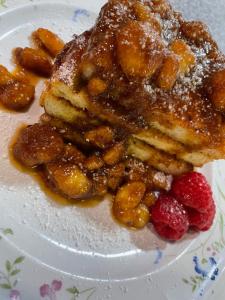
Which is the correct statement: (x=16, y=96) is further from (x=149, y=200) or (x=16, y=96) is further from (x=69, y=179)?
(x=149, y=200)

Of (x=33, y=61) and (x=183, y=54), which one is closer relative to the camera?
(x=183, y=54)

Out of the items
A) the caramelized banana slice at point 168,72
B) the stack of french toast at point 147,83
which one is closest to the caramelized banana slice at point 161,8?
the stack of french toast at point 147,83

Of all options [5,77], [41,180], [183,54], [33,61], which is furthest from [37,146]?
[183,54]

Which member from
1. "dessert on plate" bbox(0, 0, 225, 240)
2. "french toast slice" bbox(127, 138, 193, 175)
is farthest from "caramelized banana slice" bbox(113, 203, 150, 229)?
"french toast slice" bbox(127, 138, 193, 175)

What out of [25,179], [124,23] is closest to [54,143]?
[25,179]

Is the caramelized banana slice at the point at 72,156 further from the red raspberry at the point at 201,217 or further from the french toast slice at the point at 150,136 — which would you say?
the red raspberry at the point at 201,217

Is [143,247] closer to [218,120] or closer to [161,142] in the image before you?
[161,142]

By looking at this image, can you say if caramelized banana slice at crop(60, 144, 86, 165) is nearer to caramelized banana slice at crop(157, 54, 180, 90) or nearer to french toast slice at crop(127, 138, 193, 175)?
french toast slice at crop(127, 138, 193, 175)
